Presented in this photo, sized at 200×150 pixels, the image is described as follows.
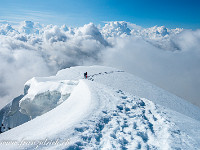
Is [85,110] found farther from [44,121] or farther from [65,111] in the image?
[44,121]

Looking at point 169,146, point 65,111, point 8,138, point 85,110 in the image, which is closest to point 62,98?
point 65,111

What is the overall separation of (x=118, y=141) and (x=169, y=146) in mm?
2097

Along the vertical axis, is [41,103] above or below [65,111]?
below

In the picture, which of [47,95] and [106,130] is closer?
[106,130]

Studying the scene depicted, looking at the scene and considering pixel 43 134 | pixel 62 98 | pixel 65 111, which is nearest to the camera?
pixel 43 134

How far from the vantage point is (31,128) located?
6.62 m

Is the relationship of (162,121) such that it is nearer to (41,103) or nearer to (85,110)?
(85,110)

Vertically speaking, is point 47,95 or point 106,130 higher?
point 106,130

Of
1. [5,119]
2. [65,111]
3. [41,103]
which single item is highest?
[65,111]

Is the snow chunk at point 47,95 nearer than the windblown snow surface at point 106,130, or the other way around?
the windblown snow surface at point 106,130

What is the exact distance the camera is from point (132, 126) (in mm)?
6793

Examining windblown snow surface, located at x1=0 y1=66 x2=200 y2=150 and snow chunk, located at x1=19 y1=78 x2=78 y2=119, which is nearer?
windblown snow surface, located at x1=0 y1=66 x2=200 y2=150

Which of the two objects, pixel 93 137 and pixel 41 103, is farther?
pixel 41 103

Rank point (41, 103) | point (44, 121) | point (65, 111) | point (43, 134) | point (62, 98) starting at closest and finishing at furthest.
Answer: point (43, 134), point (44, 121), point (65, 111), point (62, 98), point (41, 103)
